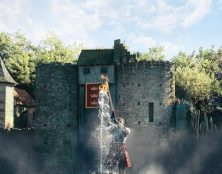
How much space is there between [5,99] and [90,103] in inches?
678

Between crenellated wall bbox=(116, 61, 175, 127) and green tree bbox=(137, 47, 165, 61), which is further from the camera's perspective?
green tree bbox=(137, 47, 165, 61)

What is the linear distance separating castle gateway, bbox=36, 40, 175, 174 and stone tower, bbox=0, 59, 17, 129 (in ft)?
41.9

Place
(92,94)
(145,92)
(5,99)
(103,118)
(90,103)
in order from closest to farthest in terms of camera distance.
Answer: (145,92), (103,118), (92,94), (90,103), (5,99)

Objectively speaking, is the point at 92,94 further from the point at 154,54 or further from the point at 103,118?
the point at 154,54

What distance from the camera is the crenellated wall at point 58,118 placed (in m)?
49.2

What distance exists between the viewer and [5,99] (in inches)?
2491

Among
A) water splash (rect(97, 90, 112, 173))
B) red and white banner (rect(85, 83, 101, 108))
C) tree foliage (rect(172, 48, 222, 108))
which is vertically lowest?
water splash (rect(97, 90, 112, 173))

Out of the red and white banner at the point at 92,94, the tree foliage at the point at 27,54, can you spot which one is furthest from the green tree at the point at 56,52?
the red and white banner at the point at 92,94

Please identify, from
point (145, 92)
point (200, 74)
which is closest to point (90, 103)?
point (145, 92)

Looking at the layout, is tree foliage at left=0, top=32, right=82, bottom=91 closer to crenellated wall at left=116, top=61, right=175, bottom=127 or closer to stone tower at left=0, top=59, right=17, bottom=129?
stone tower at left=0, top=59, right=17, bottom=129

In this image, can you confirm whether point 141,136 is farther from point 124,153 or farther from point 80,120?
point 124,153

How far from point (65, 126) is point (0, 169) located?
325 inches

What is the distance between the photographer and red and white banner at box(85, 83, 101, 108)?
1911 inches

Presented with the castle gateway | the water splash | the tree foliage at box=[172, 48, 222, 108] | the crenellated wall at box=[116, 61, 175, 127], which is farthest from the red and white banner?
the tree foliage at box=[172, 48, 222, 108]
